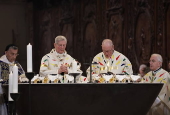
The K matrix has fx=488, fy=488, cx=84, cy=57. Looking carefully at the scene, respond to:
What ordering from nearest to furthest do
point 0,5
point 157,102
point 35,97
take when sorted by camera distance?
point 35,97 → point 157,102 → point 0,5

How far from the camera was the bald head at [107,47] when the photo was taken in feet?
26.7

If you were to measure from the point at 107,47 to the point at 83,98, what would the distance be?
106 inches

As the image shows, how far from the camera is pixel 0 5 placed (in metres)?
18.2

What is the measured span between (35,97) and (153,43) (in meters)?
Answer: 5.73

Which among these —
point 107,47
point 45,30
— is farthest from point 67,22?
point 107,47

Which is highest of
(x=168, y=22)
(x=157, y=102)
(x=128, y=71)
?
(x=168, y=22)

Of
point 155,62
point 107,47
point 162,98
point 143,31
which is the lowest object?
point 162,98

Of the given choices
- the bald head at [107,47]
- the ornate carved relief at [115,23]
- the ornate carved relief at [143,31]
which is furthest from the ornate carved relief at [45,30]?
the bald head at [107,47]

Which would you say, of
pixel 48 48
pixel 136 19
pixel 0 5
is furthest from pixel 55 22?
pixel 136 19

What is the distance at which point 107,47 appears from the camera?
323 inches

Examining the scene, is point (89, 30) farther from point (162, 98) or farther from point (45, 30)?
point (162, 98)

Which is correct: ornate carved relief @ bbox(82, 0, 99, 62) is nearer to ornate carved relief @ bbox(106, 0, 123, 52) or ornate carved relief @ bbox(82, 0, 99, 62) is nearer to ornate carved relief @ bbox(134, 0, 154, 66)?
ornate carved relief @ bbox(106, 0, 123, 52)

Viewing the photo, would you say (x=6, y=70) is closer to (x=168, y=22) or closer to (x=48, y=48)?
(x=168, y=22)

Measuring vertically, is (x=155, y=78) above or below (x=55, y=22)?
below
